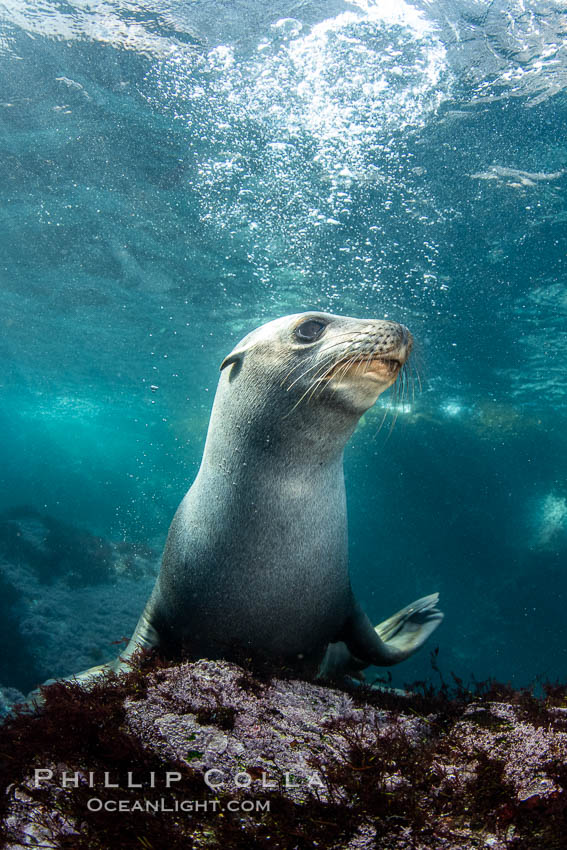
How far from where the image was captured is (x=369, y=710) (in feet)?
5.12

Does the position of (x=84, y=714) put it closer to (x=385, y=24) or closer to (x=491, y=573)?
(x=385, y=24)

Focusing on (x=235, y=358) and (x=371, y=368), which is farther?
(x=235, y=358)

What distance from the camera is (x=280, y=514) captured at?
7.39 ft

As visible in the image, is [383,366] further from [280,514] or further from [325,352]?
[280,514]

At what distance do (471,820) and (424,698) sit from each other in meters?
0.99

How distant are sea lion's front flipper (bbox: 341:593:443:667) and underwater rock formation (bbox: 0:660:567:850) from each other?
1065mm

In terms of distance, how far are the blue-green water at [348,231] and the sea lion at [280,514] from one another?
10.0ft

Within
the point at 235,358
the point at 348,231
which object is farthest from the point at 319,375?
the point at 348,231

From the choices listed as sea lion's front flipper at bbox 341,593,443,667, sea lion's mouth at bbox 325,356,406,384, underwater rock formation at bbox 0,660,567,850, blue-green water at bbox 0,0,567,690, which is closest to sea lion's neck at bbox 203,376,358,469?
sea lion's mouth at bbox 325,356,406,384

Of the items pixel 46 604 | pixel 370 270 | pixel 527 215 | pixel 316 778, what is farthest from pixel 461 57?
pixel 46 604

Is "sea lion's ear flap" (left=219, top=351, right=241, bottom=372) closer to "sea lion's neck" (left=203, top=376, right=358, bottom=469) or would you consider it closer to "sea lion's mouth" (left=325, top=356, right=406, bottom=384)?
"sea lion's neck" (left=203, top=376, right=358, bottom=469)

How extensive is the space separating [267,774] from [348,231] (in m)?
10.1

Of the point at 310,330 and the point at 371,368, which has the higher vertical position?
the point at 310,330

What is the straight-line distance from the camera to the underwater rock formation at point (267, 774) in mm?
858
